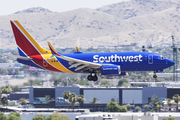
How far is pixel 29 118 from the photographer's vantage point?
152 m

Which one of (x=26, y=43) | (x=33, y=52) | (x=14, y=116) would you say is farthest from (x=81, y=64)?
(x=14, y=116)

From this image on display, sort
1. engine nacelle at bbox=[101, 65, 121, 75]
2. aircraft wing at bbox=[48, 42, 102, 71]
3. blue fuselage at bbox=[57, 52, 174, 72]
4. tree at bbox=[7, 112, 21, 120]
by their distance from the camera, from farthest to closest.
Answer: tree at bbox=[7, 112, 21, 120]
blue fuselage at bbox=[57, 52, 174, 72]
aircraft wing at bbox=[48, 42, 102, 71]
engine nacelle at bbox=[101, 65, 121, 75]

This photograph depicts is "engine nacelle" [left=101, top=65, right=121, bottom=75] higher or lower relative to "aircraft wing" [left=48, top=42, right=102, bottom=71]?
lower

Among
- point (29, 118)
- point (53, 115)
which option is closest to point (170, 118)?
point (53, 115)

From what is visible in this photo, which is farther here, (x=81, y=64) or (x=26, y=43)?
(x=26, y=43)

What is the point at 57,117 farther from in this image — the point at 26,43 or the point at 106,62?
the point at 106,62

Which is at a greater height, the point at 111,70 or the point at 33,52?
the point at 33,52

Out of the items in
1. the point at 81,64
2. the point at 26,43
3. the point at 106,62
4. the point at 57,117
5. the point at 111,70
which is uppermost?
the point at 26,43

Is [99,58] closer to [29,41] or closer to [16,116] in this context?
[29,41]

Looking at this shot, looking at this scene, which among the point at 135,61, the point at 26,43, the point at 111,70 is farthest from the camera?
the point at 26,43

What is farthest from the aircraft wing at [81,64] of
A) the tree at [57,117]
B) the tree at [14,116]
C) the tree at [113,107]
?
the tree at [113,107]

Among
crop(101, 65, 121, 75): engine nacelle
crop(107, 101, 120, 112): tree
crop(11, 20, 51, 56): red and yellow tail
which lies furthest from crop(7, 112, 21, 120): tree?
crop(101, 65, 121, 75): engine nacelle

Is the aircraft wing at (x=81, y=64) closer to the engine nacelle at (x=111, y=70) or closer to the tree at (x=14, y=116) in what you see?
the engine nacelle at (x=111, y=70)

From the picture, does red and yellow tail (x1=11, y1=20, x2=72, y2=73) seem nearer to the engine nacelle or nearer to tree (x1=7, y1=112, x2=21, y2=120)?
the engine nacelle
